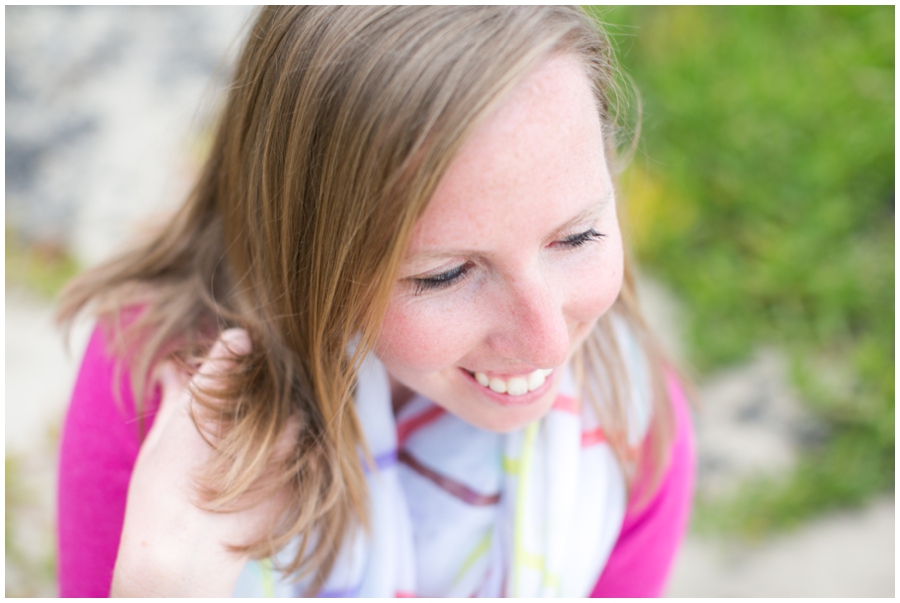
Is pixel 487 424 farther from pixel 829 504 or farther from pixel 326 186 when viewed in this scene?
pixel 829 504

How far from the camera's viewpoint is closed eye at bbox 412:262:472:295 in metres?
0.85

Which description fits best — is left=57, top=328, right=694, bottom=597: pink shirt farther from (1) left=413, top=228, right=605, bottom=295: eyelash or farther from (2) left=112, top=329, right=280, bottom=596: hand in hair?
(1) left=413, top=228, right=605, bottom=295: eyelash

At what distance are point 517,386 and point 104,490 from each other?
2.52ft

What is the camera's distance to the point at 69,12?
2.72 meters

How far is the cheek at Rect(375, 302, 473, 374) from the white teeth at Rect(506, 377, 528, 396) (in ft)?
0.51

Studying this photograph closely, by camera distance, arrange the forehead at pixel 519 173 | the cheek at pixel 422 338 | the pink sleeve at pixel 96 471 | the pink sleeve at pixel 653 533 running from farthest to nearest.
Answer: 1. the pink sleeve at pixel 653 533
2. the pink sleeve at pixel 96 471
3. the cheek at pixel 422 338
4. the forehead at pixel 519 173

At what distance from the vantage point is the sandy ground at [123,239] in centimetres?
205

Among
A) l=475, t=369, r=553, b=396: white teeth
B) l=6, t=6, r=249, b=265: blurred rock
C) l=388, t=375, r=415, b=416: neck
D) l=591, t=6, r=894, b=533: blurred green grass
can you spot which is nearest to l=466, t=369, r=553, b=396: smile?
l=475, t=369, r=553, b=396: white teeth

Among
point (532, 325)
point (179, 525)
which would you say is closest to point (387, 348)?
point (532, 325)

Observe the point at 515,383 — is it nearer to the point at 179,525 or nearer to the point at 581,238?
the point at 581,238

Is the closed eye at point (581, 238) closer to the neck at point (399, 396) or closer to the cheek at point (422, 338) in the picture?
the cheek at point (422, 338)

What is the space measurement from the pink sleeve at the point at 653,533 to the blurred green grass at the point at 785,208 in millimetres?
812

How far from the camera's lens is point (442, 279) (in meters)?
0.86

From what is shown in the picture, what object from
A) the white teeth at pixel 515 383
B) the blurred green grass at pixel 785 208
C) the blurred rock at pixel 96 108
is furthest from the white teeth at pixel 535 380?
the blurred rock at pixel 96 108
